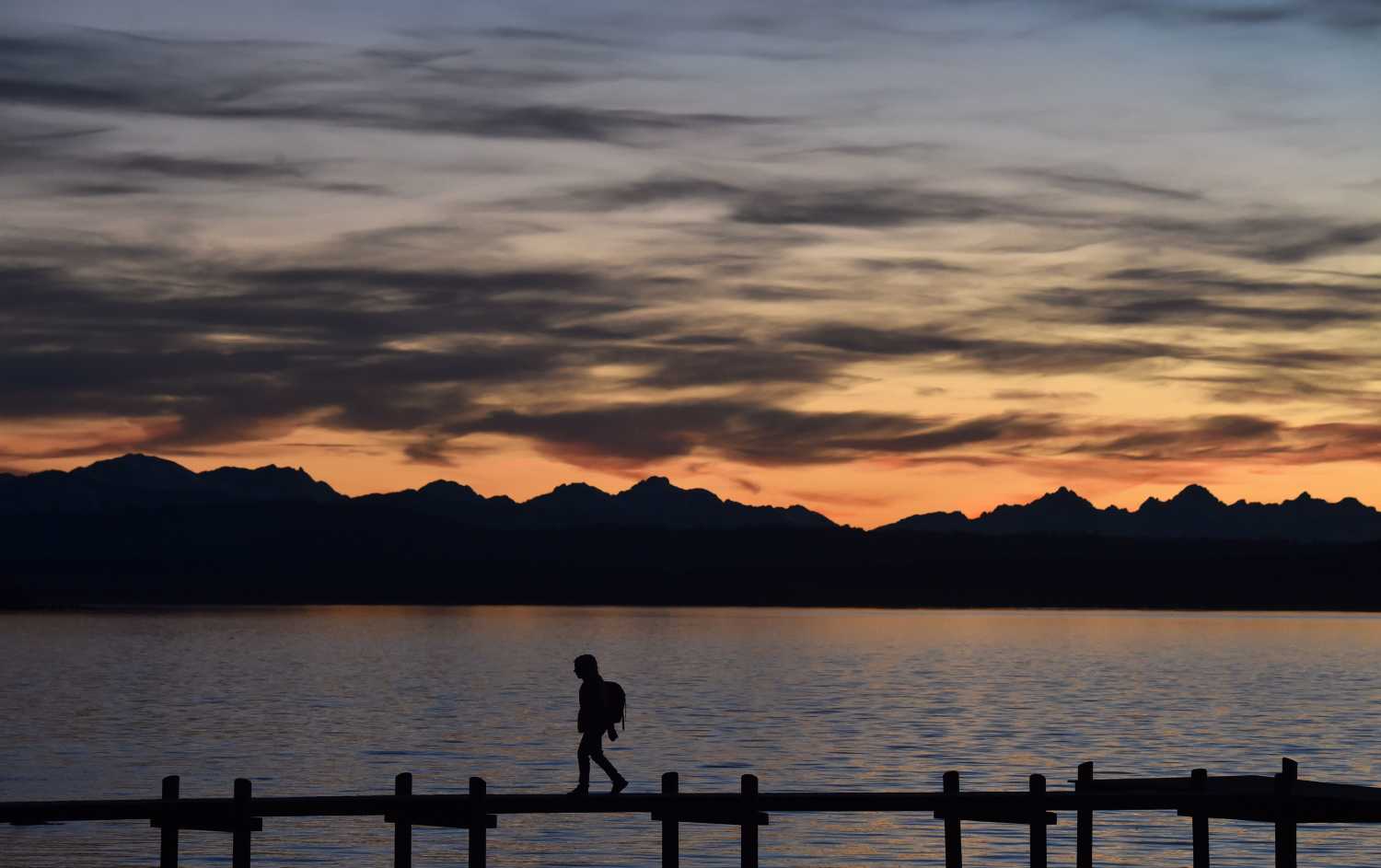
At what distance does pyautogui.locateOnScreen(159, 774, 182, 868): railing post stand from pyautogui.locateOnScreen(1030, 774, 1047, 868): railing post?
491 inches

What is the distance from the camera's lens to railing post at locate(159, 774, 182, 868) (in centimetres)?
2712

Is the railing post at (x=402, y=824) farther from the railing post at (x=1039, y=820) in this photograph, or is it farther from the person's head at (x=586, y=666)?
the railing post at (x=1039, y=820)

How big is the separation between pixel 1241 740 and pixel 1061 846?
35.8 m

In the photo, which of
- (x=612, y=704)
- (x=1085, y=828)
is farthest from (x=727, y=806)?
(x=1085, y=828)

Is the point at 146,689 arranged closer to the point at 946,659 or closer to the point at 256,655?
the point at 256,655

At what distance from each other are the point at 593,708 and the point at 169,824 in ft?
23.8

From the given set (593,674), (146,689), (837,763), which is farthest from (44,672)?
(593,674)

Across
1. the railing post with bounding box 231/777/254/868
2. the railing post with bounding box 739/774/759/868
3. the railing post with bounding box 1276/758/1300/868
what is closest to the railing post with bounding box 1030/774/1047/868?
the railing post with bounding box 1276/758/1300/868

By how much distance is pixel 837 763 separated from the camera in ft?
219

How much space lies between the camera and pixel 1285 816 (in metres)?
28.7

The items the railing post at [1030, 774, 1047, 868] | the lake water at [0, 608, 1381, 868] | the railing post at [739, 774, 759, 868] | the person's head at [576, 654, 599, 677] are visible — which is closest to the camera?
the railing post at [739, 774, 759, 868]

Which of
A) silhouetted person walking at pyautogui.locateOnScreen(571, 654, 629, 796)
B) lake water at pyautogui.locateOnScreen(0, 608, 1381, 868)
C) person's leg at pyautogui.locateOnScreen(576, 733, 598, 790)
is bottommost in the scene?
lake water at pyautogui.locateOnScreen(0, 608, 1381, 868)

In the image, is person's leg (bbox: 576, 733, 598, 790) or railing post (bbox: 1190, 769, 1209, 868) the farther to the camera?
person's leg (bbox: 576, 733, 598, 790)

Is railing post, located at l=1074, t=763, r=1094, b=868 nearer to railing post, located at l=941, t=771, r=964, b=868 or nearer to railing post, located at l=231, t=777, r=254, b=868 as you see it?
→ railing post, located at l=941, t=771, r=964, b=868
